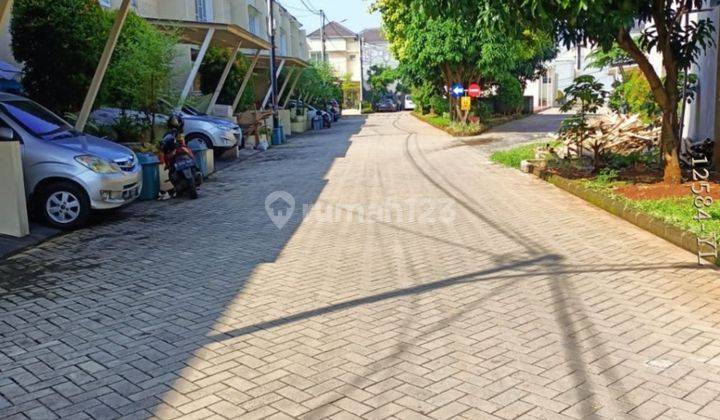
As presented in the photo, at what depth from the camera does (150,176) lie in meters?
11.9

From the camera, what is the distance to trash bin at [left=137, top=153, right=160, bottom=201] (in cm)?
1183

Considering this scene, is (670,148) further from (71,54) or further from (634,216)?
(71,54)

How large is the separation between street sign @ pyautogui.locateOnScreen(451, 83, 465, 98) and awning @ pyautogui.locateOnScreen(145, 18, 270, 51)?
8.41m

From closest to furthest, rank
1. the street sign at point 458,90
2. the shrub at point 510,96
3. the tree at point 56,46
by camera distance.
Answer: the tree at point 56,46 → the street sign at point 458,90 → the shrub at point 510,96

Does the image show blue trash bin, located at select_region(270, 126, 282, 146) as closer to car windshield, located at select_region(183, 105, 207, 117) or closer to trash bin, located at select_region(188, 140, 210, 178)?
car windshield, located at select_region(183, 105, 207, 117)

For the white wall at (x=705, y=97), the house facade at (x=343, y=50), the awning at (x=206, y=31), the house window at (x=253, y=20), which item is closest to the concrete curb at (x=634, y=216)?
the white wall at (x=705, y=97)

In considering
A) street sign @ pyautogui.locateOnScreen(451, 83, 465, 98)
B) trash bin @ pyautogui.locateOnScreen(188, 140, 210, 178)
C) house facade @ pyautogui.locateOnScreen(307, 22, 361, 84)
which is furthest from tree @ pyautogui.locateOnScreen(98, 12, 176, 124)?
house facade @ pyautogui.locateOnScreen(307, 22, 361, 84)

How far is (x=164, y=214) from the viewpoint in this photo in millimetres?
10516

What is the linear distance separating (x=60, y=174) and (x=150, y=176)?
2.95 meters

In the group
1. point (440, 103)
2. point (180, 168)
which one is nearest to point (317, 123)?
point (440, 103)

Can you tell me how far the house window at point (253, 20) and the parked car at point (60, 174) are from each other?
33871 mm

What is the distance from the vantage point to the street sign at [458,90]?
27.2m

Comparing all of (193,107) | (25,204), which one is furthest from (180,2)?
(25,204)

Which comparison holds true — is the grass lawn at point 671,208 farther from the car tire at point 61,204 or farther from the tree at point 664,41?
the car tire at point 61,204
